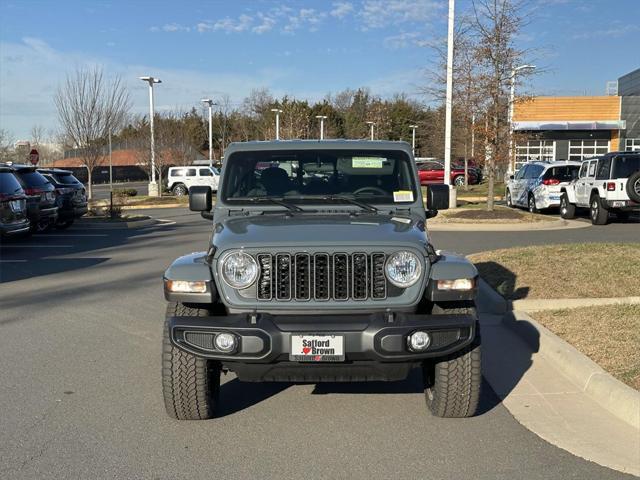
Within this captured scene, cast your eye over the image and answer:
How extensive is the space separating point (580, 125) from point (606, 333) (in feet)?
136

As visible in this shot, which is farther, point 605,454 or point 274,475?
point 605,454

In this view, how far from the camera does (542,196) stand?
21.0 meters

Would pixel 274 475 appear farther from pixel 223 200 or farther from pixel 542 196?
pixel 542 196

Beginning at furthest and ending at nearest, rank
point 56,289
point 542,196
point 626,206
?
point 542,196, point 626,206, point 56,289

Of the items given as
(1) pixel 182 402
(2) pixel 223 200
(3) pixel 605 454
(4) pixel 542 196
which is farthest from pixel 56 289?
(4) pixel 542 196

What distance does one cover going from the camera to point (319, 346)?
4000mm

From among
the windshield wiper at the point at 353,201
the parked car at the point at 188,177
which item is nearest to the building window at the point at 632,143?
the parked car at the point at 188,177

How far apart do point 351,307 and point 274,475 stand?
1.10 metres

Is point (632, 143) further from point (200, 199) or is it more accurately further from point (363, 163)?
point (200, 199)

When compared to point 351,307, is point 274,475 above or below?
below

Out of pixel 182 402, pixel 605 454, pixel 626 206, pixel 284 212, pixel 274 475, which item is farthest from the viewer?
pixel 626 206

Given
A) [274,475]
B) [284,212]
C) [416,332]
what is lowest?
[274,475]

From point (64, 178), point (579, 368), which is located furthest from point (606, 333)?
point (64, 178)

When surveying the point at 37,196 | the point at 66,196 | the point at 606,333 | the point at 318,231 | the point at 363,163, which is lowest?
the point at 606,333
